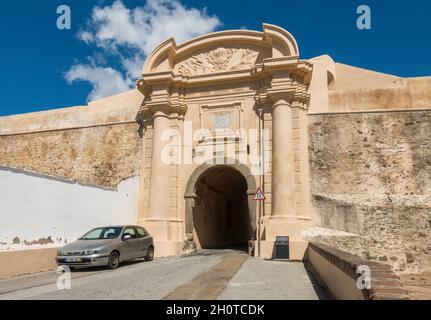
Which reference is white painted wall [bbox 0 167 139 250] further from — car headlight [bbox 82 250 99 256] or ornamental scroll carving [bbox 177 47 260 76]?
ornamental scroll carving [bbox 177 47 260 76]

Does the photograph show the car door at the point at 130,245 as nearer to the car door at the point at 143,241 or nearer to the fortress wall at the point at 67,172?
the car door at the point at 143,241

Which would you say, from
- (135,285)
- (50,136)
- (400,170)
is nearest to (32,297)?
(135,285)

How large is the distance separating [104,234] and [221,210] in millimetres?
9660

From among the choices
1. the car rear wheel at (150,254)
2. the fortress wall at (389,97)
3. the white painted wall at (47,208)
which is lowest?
the car rear wheel at (150,254)

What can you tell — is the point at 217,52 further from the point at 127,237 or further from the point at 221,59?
the point at 127,237

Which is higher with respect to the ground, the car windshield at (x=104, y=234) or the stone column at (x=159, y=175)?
the stone column at (x=159, y=175)

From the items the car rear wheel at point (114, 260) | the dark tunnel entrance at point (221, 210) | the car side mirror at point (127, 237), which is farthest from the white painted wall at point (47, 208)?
the dark tunnel entrance at point (221, 210)

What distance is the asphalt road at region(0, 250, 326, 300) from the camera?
20.0 feet

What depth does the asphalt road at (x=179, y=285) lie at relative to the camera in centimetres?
610

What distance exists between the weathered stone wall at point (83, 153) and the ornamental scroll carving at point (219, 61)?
3.45m

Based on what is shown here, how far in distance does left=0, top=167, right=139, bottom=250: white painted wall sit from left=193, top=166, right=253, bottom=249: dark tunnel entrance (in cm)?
390

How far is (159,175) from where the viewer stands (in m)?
15.0

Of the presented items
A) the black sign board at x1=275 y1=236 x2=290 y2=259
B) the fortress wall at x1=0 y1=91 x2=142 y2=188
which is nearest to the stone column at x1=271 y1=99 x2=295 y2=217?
the black sign board at x1=275 y1=236 x2=290 y2=259

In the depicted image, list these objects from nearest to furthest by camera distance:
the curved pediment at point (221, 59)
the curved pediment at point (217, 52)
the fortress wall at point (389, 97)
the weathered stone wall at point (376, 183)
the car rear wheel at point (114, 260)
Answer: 1. the car rear wheel at point (114, 260)
2. the weathered stone wall at point (376, 183)
3. the fortress wall at point (389, 97)
4. the curved pediment at point (217, 52)
5. the curved pediment at point (221, 59)
